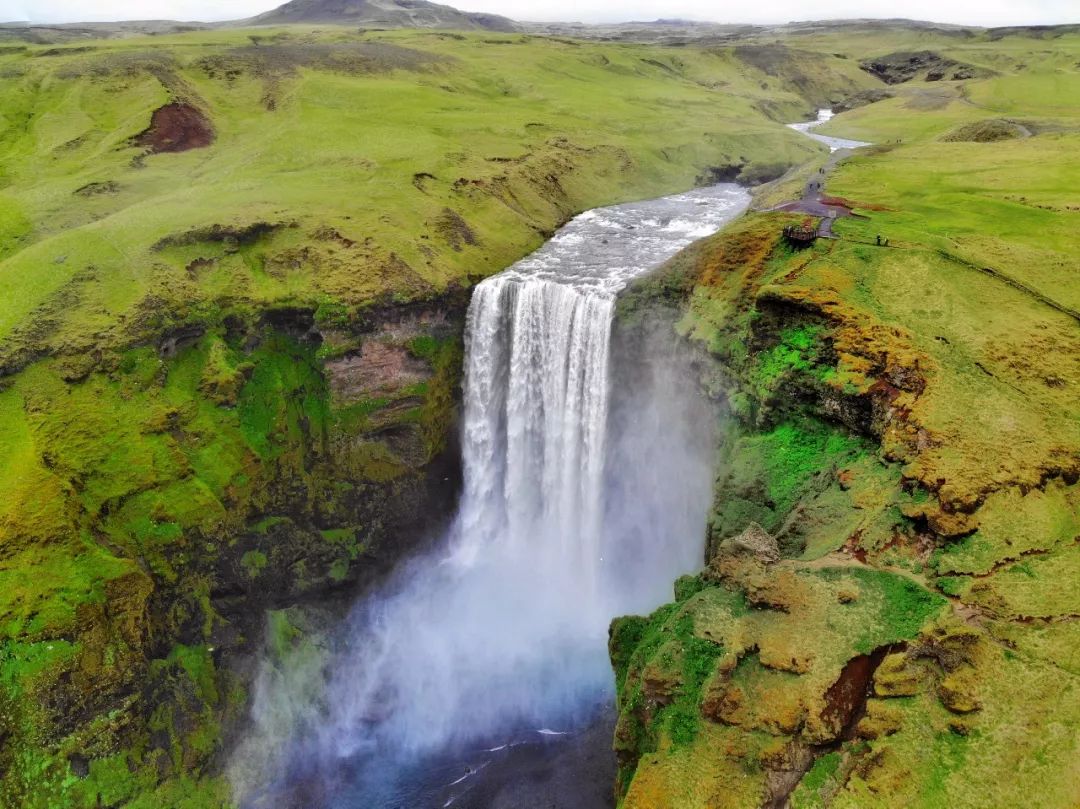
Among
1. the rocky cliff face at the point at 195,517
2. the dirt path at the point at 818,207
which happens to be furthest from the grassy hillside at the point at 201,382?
the dirt path at the point at 818,207

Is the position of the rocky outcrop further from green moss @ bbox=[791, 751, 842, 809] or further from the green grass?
green moss @ bbox=[791, 751, 842, 809]

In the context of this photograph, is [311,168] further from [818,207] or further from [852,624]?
[852,624]

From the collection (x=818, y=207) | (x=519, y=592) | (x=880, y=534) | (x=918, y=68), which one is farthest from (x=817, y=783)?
(x=918, y=68)

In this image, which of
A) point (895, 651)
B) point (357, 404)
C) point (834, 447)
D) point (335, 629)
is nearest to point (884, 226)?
point (834, 447)

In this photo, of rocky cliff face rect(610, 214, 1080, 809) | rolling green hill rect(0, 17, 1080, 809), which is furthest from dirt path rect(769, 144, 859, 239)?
rocky cliff face rect(610, 214, 1080, 809)

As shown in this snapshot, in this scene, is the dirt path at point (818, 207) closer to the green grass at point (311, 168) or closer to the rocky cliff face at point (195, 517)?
the green grass at point (311, 168)
